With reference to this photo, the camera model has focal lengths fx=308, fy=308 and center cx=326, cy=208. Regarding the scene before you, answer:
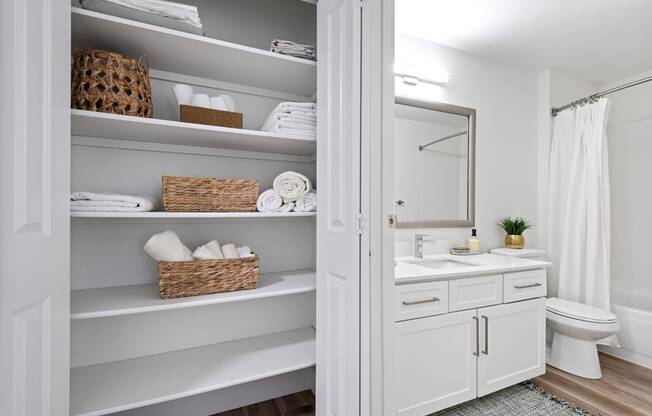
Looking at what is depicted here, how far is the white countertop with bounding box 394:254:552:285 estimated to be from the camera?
155 cm

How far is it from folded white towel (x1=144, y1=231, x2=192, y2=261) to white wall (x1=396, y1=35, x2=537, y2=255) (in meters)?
1.39

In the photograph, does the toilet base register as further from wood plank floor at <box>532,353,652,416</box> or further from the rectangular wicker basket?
the rectangular wicker basket

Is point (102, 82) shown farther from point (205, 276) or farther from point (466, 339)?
point (466, 339)

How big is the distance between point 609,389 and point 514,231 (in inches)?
45.1

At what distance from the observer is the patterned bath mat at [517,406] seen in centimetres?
173

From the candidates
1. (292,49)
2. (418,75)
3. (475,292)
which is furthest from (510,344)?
(292,49)

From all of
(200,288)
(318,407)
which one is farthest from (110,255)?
(318,407)

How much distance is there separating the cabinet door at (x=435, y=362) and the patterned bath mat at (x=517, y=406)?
0.13 meters

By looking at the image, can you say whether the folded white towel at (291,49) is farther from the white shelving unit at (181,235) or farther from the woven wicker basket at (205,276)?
the woven wicker basket at (205,276)

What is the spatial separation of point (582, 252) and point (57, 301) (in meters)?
3.33

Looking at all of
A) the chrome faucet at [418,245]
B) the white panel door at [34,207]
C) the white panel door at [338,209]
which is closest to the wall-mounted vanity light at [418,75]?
the white panel door at [338,209]

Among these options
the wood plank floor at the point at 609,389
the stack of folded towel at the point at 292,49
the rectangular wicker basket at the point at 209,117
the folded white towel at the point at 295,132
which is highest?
the stack of folded towel at the point at 292,49

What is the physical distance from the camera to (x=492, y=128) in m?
2.54

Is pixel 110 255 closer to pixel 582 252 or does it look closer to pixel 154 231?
pixel 154 231
